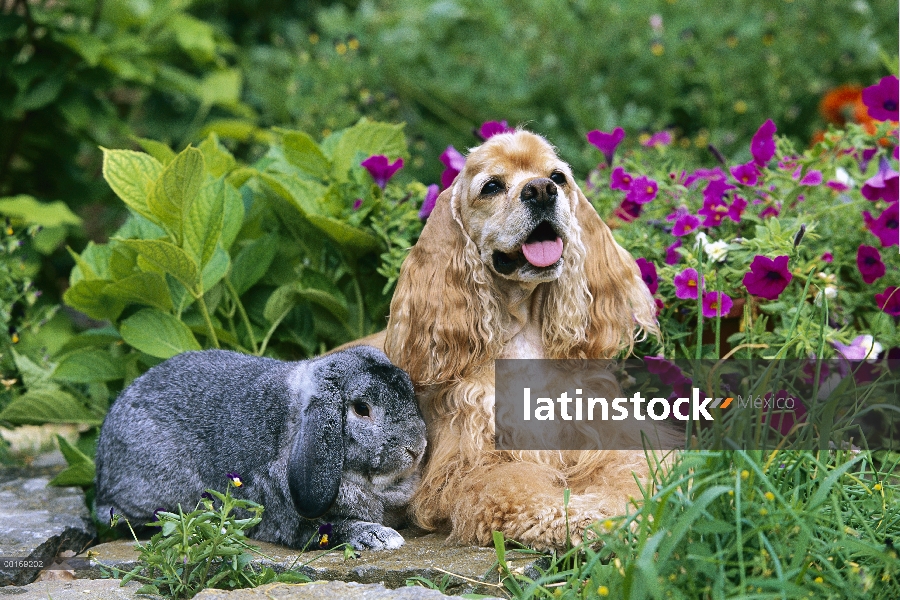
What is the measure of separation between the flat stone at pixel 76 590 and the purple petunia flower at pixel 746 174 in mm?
2640

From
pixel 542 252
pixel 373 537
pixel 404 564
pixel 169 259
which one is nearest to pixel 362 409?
pixel 373 537

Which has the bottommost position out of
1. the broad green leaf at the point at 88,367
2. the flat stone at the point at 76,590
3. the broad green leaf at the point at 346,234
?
the flat stone at the point at 76,590

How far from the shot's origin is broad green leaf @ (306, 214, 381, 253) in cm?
363

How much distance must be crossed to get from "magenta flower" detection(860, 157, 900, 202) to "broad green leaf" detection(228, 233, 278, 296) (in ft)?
7.84

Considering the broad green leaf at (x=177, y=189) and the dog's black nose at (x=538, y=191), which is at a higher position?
the broad green leaf at (x=177, y=189)

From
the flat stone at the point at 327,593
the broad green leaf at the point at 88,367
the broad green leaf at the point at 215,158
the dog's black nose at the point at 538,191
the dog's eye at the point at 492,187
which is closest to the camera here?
the flat stone at the point at 327,593

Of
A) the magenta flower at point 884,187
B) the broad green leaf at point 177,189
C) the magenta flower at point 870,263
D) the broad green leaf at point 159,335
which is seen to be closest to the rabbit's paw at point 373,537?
the broad green leaf at point 159,335

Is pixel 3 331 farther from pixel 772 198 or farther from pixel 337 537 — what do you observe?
pixel 772 198

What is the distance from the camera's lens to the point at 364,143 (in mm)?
4105

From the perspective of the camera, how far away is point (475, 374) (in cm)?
296

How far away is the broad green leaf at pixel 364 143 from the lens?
4.07 meters

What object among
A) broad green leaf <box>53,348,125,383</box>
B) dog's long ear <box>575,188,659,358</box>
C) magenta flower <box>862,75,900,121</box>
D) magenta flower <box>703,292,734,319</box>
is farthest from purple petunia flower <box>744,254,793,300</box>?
broad green leaf <box>53,348,125,383</box>

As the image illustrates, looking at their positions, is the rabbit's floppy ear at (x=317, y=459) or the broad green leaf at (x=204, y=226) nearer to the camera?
the rabbit's floppy ear at (x=317, y=459)

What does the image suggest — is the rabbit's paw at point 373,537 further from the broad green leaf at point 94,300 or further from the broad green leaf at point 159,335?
the broad green leaf at point 94,300
